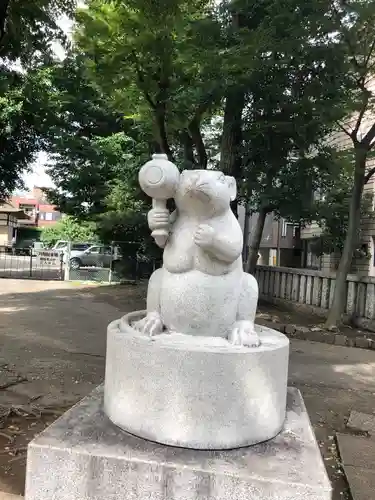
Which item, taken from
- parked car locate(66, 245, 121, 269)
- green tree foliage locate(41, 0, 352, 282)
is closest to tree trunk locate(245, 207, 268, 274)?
green tree foliage locate(41, 0, 352, 282)

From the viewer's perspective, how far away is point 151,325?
254cm

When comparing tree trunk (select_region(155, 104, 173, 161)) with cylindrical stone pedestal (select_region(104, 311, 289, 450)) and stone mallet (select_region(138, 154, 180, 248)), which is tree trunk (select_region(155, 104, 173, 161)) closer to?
stone mallet (select_region(138, 154, 180, 248))

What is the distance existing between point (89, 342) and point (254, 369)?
5049 millimetres

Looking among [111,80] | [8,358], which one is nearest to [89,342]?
[8,358]

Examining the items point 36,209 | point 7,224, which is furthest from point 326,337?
point 36,209

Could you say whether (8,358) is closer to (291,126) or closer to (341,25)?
(291,126)

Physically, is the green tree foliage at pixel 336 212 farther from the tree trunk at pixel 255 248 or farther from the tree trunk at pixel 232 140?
the tree trunk at pixel 232 140

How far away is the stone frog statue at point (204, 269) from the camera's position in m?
2.44

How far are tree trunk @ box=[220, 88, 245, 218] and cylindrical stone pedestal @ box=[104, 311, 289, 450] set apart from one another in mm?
5629

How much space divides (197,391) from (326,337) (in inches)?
248

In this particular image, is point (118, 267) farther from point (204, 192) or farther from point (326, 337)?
point (204, 192)

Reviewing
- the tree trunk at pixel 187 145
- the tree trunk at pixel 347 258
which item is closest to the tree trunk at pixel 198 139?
the tree trunk at pixel 187 145

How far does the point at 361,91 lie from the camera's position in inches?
322

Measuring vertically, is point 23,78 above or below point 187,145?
above
